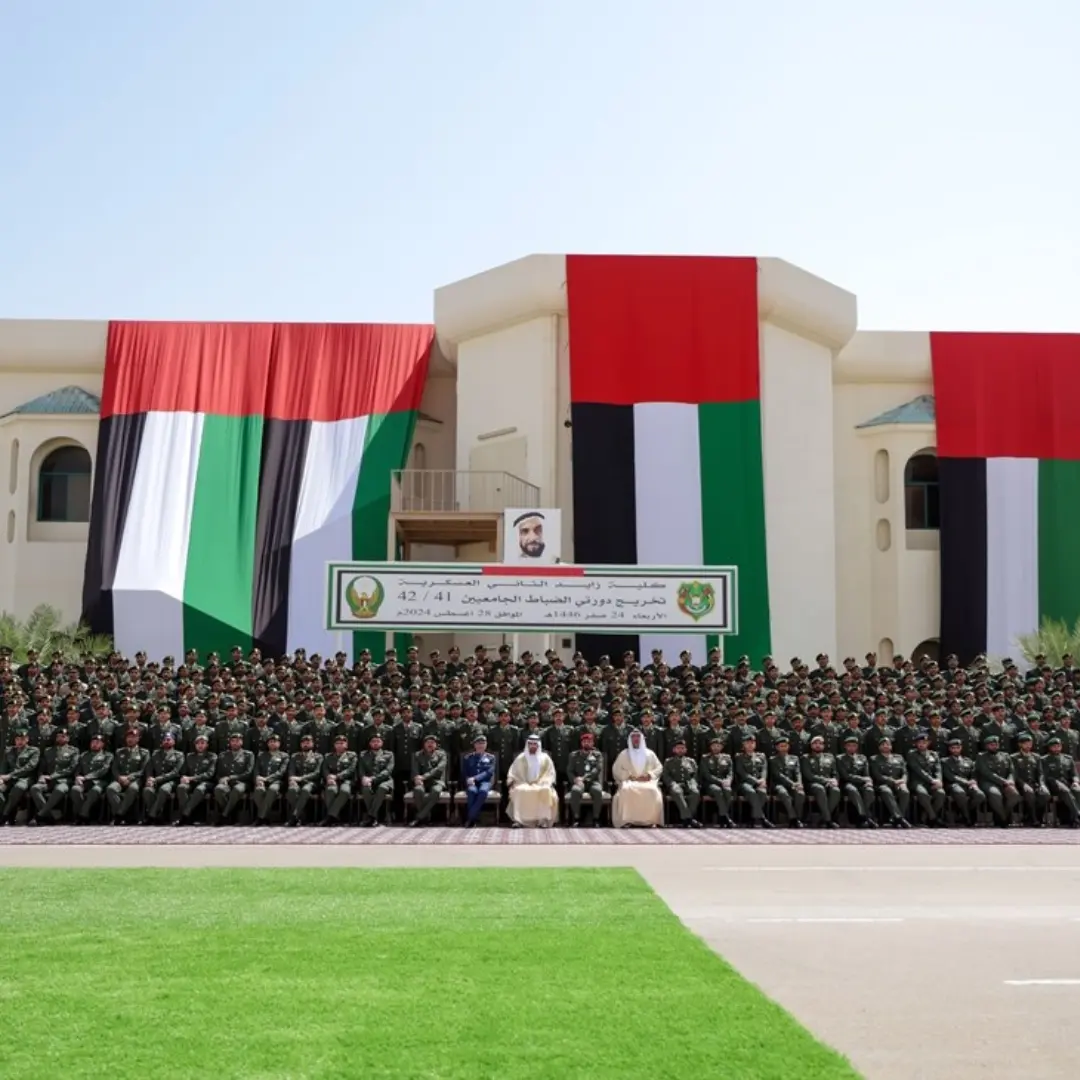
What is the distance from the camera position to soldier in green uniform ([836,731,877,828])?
15250mm

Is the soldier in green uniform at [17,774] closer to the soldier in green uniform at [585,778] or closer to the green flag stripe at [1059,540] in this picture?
the soldier in green uniform at [585,778]

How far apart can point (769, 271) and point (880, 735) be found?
13146 mm

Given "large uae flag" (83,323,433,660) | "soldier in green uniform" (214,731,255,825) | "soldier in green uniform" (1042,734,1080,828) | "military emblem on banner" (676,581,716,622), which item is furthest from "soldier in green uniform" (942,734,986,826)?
"large uae flag" (83,323,433,660)

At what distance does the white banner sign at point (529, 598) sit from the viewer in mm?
19578

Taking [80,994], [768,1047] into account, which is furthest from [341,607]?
[768,1047]

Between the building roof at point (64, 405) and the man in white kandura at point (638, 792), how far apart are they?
56.6 feet

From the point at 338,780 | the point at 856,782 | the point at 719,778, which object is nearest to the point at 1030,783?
the point at 856,782

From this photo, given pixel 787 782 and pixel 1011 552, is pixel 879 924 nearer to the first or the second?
pixel 787 782

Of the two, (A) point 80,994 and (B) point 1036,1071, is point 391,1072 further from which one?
(B) point 1036,1071

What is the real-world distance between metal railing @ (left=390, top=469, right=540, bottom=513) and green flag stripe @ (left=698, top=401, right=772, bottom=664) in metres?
3.47

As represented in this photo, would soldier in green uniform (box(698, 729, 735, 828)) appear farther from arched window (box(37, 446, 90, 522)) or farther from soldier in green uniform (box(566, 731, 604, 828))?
arched window (box(37, 446, 90, 522))

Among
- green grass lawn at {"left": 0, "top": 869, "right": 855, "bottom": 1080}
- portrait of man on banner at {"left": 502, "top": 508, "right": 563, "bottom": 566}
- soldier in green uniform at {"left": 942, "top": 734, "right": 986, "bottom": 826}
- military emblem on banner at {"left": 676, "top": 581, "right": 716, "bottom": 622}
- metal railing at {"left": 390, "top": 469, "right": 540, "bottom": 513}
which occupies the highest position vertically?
metal railing at {"left": 390, "top": 469, "right": 540, "bottom": 513}

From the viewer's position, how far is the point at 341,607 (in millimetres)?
19484

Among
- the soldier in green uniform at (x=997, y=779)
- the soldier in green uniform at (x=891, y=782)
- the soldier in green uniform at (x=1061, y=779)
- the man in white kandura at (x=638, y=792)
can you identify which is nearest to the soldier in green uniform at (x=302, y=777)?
the man in white kandura at (x=638, y=792)
